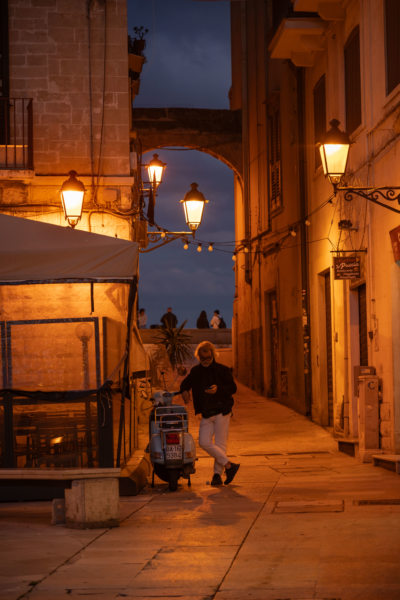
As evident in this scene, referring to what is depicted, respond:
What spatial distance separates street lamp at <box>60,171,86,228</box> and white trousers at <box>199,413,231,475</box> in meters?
4.47

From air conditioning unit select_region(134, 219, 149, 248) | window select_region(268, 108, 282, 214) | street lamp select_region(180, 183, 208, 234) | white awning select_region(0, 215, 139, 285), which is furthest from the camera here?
window select_region(268, 108, 282, 214)

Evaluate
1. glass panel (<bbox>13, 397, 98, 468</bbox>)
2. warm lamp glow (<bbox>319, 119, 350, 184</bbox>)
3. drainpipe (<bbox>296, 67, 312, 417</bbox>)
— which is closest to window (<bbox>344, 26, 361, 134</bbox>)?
drainpipe (<bbox>296, 67, 312, 417</bbox>)

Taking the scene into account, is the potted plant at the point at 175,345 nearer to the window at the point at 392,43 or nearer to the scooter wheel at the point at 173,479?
the window at the point at 392,43

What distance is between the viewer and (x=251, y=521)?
8.64m

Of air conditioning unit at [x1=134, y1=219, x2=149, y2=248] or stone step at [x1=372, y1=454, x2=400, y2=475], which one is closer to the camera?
stone step at [x1=372, y1=454, x2=400, y2=475]

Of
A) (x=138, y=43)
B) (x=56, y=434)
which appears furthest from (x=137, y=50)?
(x=56, y=434)

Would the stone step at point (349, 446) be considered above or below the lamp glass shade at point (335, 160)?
below

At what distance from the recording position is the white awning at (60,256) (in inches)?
376

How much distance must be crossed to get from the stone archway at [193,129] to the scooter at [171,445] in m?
20.1

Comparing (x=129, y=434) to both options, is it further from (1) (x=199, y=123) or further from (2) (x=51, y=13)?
(1) (x=199, y=123)

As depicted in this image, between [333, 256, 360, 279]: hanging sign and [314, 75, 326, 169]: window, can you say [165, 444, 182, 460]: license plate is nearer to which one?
[333, 256, 360, 279]: hanging sign

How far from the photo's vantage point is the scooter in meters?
11.2

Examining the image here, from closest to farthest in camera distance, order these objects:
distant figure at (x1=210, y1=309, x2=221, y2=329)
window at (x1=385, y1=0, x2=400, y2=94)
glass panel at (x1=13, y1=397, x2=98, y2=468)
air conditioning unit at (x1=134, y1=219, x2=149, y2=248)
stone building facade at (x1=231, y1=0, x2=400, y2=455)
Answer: glass panel at (x1=13, y1=397, x2=98, y2=468) → window at (x1=385, y1=0, x2=400, y2=94) → stone building facade at (x1=231, y1=0, x2=400, y2=455) → air conditioning unit at (x1=134, y1=219, x2=149, y2=248) → distant figure at (x1=210, y1=309, x2=221, y2=329)

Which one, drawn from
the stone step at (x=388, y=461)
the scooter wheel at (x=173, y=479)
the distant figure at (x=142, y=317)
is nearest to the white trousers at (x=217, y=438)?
the scooter wheel at (x=173, y=479)
